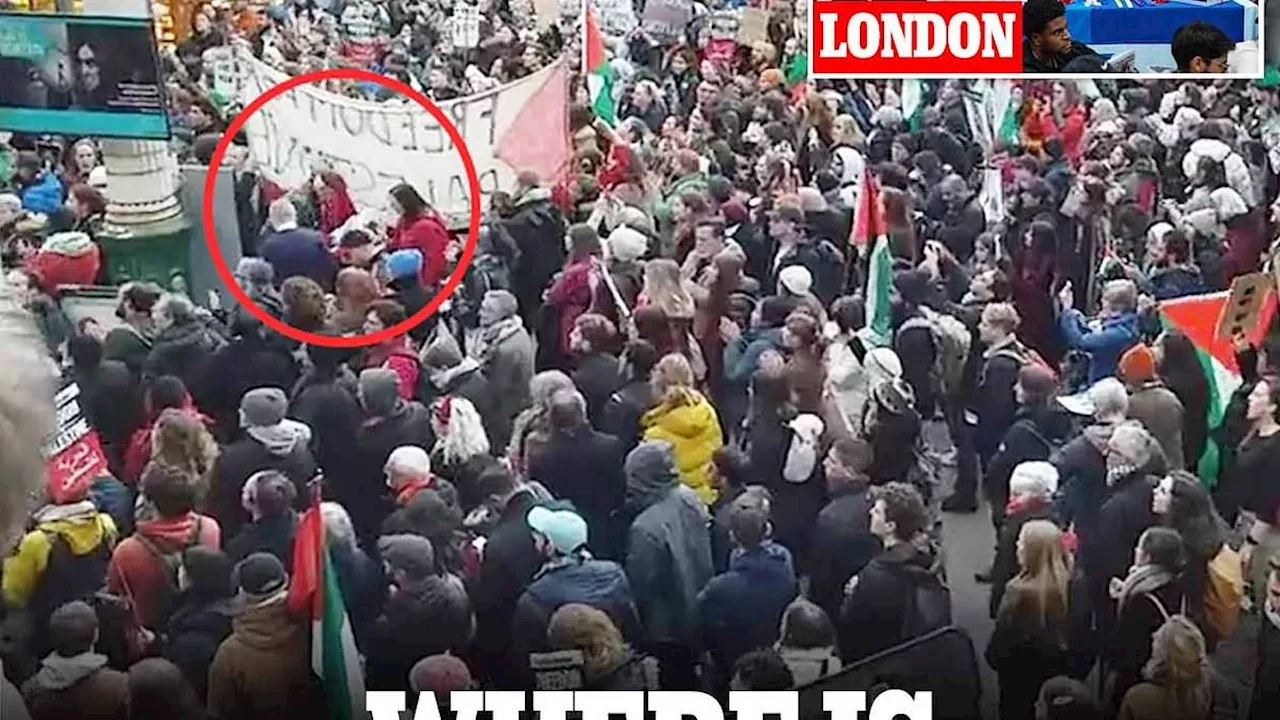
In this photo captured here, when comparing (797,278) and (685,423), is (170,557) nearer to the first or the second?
(685,423)

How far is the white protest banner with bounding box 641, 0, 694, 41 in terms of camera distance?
3.20 metres

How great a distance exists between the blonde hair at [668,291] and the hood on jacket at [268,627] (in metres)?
0.79

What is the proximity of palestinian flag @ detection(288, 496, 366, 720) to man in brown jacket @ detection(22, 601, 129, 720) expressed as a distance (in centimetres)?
33

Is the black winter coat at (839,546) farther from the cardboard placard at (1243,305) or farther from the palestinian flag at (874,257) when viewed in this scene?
the cardboard placard at (1243,305)

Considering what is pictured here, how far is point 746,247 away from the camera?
3.25 metres

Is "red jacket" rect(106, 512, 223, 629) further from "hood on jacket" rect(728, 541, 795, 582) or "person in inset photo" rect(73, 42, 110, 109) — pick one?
"hood on jacket" rect(728, 541, 795, 582)

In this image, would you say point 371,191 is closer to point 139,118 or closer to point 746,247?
point 139,118

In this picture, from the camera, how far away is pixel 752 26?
3201 mm

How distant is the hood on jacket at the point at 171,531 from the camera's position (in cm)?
325

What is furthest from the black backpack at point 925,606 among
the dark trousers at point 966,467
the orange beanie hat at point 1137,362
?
the orange beanie hat at point 1137,362

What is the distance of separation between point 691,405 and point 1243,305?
919 mm

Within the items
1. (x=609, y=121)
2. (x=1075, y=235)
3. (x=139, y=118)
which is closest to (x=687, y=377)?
(x=609, y=121)

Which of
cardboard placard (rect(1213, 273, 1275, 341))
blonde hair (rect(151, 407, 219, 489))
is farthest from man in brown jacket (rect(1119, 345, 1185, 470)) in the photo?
blonde hair (rect(151, 407, 219, 489))

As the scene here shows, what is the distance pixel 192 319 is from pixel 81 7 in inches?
21.0
